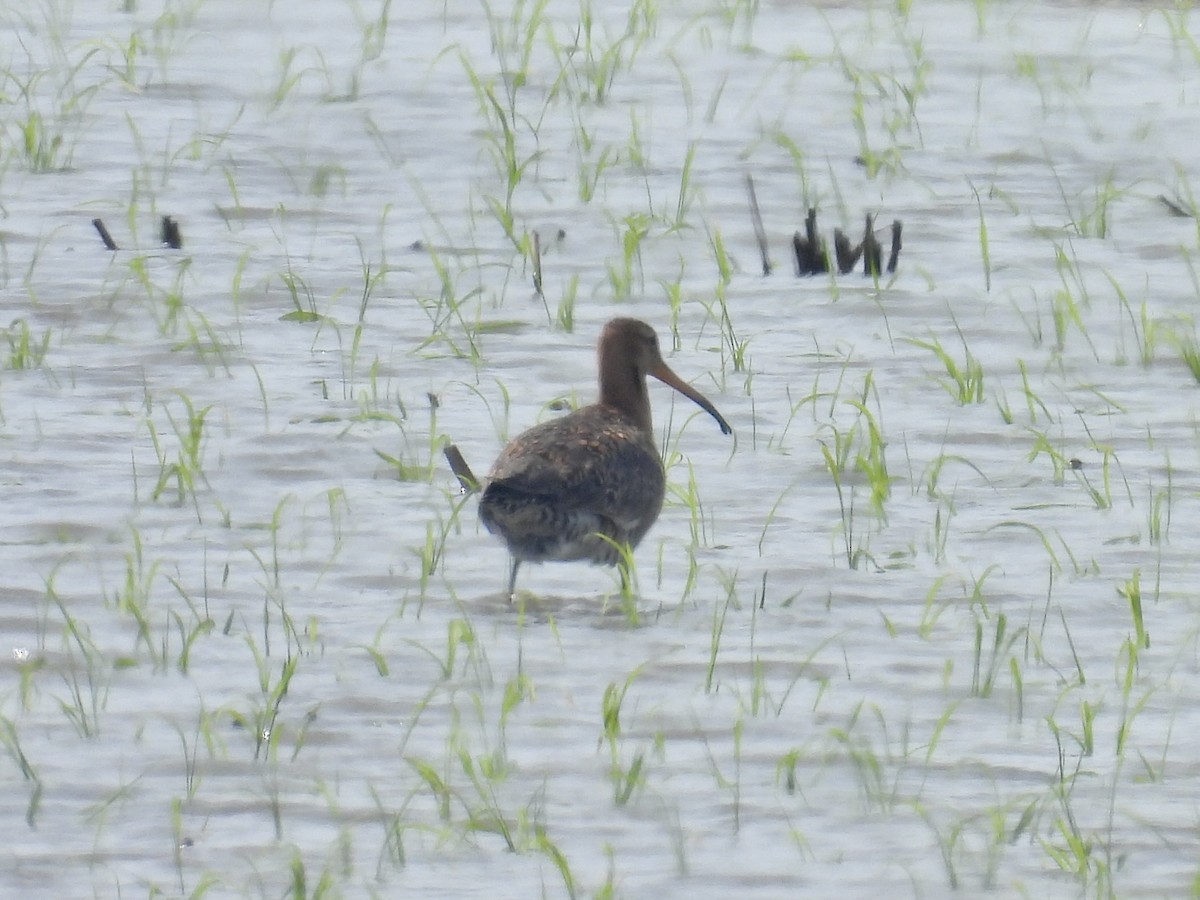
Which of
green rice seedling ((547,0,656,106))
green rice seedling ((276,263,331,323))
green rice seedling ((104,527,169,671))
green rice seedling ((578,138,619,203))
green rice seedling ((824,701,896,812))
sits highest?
green rice seedling ((547,0,656,106))

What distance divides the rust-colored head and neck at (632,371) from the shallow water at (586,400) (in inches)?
8.9

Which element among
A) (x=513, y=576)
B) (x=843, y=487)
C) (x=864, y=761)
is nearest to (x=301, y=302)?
(x=843, y=487)

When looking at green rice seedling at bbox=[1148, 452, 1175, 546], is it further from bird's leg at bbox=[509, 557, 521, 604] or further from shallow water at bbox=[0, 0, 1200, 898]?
bird's leg at bbox=[509, 557, 521, 604]

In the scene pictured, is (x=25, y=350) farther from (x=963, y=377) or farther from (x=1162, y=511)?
(x=1162, y=511)

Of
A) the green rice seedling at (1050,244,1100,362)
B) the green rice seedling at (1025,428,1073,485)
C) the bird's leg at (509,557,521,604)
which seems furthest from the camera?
the green rice seedling at (1050,244,1100,362)

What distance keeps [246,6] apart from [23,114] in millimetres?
2027

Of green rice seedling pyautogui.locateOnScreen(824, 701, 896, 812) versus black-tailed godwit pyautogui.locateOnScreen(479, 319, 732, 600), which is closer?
green rice seedling pyautogui.locateOnScreen(824, 701, 896, 812)

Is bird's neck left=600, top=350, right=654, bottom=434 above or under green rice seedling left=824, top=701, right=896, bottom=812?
above

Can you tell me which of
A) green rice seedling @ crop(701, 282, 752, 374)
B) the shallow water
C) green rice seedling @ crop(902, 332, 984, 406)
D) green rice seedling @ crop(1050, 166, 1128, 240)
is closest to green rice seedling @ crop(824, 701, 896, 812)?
the shallow water

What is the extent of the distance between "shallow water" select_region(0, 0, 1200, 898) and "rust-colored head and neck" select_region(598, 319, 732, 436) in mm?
227

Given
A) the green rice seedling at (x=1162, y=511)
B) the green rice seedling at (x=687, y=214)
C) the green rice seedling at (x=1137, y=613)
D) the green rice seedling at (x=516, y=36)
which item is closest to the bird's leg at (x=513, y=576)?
the green rice seedling at (x=1137, y=613)

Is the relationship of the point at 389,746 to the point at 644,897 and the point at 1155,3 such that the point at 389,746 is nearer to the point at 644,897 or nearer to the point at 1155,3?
the point at 644,897

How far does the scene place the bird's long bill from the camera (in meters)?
6.76

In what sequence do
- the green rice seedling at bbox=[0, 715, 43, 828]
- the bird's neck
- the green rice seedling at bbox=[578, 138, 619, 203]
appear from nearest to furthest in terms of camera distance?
the green rice seedling at bbox=[0, 715, 43, 828], the bird's neck, the green rice seedling at bbox=[578, 138, 619, 203]
